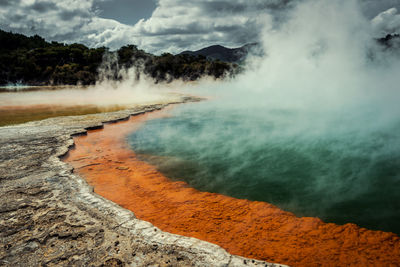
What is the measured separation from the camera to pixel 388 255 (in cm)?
250

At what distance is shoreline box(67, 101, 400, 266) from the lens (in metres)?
2.50

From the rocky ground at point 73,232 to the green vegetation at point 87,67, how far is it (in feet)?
93.0

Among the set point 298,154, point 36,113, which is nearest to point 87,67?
point 36,113

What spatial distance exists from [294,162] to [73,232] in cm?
418

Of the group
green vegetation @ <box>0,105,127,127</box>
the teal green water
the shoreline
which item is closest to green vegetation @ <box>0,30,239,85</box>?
green vegetation @ <box>0,105,127,127</box>

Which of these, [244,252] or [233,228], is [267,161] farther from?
[244,252]

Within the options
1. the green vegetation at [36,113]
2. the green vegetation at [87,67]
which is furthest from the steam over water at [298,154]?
the green vegetation at [87,67]

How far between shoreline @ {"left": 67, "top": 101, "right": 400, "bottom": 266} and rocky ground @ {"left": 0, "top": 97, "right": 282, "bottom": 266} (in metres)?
0.51

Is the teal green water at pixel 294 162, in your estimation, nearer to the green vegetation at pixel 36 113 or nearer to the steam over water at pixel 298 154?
the steam over water at pixel 298 154

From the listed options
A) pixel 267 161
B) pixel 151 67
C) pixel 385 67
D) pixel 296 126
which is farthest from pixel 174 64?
pixel 267 161

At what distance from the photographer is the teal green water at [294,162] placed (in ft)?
11.7

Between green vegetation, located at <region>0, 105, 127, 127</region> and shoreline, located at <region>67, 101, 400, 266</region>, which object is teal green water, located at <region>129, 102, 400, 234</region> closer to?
shoreline, located at <region>67, 101, 400, 266</region>

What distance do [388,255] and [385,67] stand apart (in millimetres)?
19882

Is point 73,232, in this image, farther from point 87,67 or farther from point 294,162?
point 87,67
